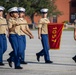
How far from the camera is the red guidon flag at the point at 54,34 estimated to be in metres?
13.9

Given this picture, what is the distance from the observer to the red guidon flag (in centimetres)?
1388

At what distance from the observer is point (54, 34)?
549 inches

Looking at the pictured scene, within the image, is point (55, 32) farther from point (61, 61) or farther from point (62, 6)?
point (62, 6)

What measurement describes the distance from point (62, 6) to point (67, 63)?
241 feet

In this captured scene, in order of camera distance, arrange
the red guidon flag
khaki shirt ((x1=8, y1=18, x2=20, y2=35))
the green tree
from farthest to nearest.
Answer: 1. the green tree
2. the red guidon flag
3. khaki shirt ((x1=8, y1=18, x2=20, y2=35))

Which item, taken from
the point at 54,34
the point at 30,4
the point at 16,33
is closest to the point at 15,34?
the point at 16,33

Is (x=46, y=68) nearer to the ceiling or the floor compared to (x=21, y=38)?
nearer to the floor

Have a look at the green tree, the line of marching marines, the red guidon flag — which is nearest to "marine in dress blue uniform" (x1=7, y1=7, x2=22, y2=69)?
the line of marching marines

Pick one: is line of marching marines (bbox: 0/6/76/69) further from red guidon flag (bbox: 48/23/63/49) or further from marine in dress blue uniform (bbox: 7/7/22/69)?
red guidon flag (bbox: 48/23/63/49)

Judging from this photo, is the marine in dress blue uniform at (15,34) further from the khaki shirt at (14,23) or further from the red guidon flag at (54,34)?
the red guidon flag at (54,34)

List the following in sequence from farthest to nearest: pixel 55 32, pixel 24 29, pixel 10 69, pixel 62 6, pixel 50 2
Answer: pixel 62 6 → pixel 50 2 → pixel 55 32 → pixel 24 29 → pixel 10 69

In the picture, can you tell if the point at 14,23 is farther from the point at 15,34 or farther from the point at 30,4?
the point at 30,4

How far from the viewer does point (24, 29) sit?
1307 centimetres

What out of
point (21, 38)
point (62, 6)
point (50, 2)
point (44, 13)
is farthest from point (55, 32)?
point (62, 6)
